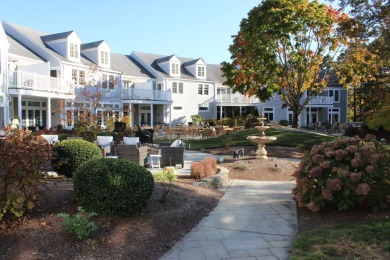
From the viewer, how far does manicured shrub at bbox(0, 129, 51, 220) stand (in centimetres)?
420

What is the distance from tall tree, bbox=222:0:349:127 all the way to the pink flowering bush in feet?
50.8

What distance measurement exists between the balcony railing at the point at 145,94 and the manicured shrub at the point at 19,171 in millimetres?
29586

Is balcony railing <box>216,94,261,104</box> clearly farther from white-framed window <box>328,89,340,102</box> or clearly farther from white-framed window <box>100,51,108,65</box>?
white-framed window <box>100,51,108,65</box>

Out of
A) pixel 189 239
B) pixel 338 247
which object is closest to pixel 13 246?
pixel 189 239

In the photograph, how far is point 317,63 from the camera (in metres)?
23.0

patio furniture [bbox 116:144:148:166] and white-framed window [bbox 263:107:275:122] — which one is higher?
white-framed window [bbox 263:107:275:122]

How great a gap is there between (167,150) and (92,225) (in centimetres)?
703

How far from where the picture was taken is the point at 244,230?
5316 millimetres

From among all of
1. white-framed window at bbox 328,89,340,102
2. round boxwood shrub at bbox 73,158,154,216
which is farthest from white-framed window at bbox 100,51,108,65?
white-framed window at bbox 328,89,340,102

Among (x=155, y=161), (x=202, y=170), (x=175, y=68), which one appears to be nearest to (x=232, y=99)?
(x=175, y=68)

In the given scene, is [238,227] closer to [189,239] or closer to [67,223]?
[189,239]

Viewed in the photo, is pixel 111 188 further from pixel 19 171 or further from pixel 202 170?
pixel 202 170

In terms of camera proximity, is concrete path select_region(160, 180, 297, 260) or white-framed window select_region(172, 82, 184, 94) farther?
white-framed window select_region(172, 82, 184, 94)

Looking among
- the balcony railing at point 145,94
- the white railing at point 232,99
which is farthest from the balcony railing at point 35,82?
the white railing at point 232,99
